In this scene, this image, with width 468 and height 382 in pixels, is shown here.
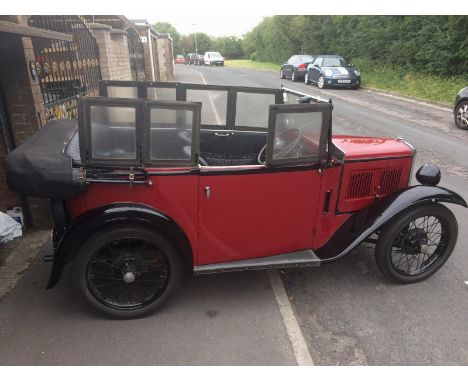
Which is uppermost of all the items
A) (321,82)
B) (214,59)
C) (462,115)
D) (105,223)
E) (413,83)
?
(105,223)

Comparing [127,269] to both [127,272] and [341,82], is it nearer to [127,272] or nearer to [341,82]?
[127,272]

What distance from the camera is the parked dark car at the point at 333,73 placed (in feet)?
59.0

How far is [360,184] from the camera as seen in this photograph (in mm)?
3359

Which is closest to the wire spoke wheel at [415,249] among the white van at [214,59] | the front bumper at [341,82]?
the front bumper at [341,82]

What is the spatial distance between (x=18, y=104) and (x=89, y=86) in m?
2.95

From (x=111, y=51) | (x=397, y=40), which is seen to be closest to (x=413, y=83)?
(x=397, y=40)

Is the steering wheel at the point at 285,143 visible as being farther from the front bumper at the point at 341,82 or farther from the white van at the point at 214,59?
the white van at the point at 214,59

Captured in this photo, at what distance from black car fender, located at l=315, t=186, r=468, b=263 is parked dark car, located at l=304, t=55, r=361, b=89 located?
52.0 ft

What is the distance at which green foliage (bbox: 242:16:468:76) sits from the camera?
16500 millimetres

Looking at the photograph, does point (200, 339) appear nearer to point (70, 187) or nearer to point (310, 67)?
point (70, 187)

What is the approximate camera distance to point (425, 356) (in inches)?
102

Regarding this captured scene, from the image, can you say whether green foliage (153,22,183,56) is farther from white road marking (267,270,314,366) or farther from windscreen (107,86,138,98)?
white road marking (267,270,314,366)

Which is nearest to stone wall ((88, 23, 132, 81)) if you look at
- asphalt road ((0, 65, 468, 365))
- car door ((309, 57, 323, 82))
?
asphalt road ((0, 65, 468, 365))

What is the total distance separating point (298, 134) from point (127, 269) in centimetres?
164
